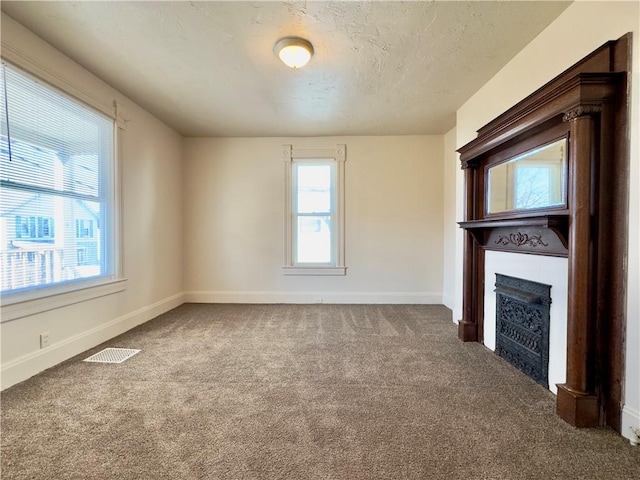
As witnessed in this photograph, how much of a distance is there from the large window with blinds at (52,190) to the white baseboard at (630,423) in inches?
155

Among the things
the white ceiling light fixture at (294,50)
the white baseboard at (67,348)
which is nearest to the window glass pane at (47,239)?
the white baseboard at (67,348)

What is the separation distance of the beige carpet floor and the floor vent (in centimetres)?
8

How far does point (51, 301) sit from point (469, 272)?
12.5 ft

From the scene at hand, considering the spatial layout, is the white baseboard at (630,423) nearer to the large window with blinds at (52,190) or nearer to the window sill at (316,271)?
the window sill at (316,271)

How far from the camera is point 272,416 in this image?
5.50ft

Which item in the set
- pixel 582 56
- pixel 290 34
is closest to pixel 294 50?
pixel 290 34

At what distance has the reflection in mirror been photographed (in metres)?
1.87

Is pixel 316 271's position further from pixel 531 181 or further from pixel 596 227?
pixel 596 227

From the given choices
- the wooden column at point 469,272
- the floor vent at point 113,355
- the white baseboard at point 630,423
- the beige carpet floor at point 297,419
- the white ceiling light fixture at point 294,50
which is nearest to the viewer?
the beige carpet floor at point 297,419

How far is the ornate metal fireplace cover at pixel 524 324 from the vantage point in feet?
6.73

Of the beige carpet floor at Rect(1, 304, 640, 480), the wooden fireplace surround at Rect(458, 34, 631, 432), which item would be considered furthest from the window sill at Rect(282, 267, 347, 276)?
the wooden fireplace surround at Rect(458, 34, 631, 432)

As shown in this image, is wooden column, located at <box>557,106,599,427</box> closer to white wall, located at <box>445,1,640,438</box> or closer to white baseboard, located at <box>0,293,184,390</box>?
white wall, located at <box>445,1,640,438</box>

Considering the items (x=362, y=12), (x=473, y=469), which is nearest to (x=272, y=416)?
(x=473, y=469)

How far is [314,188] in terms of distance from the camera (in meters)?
4.46
